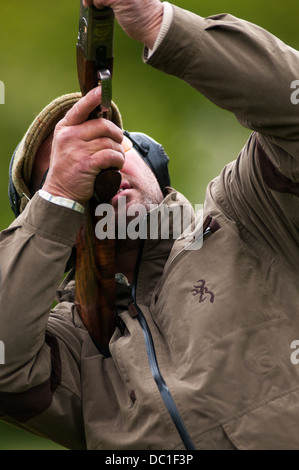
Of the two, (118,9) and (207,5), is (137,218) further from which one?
(207,5)

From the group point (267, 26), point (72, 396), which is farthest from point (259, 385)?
point (267, 26)

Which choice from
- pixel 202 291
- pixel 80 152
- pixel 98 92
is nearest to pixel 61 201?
pixel 80 152

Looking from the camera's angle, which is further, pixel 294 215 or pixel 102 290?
pixel 102 290

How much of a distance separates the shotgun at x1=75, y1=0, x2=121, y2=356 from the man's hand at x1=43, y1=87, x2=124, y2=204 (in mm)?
26

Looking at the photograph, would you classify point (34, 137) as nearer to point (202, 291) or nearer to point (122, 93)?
point (202, 291)

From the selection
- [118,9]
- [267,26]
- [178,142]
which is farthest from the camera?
[178,142]

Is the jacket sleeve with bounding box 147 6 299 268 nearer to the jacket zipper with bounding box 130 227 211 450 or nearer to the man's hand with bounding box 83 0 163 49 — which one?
the man's hand with bounding box 83 0 163 49

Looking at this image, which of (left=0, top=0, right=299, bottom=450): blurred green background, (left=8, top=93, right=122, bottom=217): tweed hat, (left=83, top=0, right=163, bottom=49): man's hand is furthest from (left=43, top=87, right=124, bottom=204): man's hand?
(left=0, top=0, right=299, bottom=450): blurred green background

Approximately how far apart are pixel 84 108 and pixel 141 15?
275 millimetres

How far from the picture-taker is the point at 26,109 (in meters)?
3.70

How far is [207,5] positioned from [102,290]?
7.57 feet

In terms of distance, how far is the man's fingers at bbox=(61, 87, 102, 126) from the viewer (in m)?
1.48

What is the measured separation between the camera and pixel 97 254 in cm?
178

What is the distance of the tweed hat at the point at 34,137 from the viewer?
1985mm
